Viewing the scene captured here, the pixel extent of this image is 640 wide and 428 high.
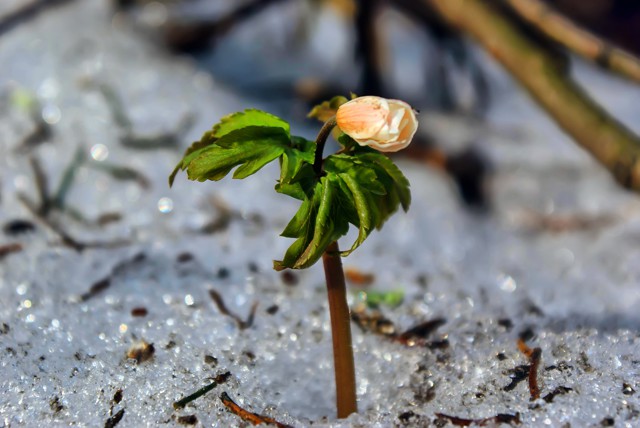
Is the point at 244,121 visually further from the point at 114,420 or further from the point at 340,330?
the point at 114,420

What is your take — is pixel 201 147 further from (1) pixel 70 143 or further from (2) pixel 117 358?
(1) pixel 70 143

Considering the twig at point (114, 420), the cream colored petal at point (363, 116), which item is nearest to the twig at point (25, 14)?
the twig at point (114, 420)

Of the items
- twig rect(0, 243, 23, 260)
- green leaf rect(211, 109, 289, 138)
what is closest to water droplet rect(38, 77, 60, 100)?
twig rect(0, 243, 23, 260)

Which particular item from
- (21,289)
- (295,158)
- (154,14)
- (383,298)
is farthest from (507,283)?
(154,14)

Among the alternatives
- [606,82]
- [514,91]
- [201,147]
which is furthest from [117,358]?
[606,82]

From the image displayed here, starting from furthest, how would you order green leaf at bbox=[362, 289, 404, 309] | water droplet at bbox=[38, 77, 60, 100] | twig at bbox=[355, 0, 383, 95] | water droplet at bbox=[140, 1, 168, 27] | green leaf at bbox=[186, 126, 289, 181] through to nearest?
water droplet at bbox=[140, 1, 168, 27]
twig at bbox=[355, 0, 383, 95]
water droplet at bbox=[38, 77, 60, 100]
green leaf at bbox=[362, 289, 404, 309]
green leaf at bbox=[186, 126, 289, 181]

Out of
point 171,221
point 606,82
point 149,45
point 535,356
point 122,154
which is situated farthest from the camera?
point 606,82

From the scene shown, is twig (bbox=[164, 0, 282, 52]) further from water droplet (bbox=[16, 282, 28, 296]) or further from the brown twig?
the brown twig
